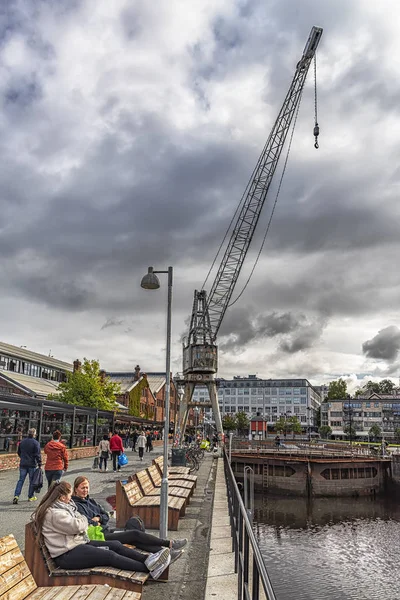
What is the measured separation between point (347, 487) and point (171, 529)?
44075 millimetres

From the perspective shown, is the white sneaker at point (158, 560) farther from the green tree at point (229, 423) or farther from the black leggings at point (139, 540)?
the green tree at point (229, 423)

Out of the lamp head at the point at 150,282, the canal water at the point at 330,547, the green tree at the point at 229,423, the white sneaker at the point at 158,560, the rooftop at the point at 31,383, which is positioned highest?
the rooftop at the point at 31,383

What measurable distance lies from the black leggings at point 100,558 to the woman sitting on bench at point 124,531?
1.73 feet

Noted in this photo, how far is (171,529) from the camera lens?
396 inches

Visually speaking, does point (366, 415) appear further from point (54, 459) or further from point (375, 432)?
point (54, 459)

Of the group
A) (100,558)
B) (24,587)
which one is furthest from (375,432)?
(24,587)

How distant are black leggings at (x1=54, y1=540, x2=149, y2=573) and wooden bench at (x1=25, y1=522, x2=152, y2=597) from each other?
5 centimetres

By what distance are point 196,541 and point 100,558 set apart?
433cm

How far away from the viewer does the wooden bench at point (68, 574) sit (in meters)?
5.16

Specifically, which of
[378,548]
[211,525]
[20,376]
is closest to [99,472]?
[211,525]

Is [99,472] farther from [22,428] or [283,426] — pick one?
[283,426]

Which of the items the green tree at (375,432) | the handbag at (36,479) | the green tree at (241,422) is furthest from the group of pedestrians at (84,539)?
the green tree at (241,422)

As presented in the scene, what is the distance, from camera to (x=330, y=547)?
2770cm

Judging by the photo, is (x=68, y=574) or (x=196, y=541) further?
(x=196, y=541)
